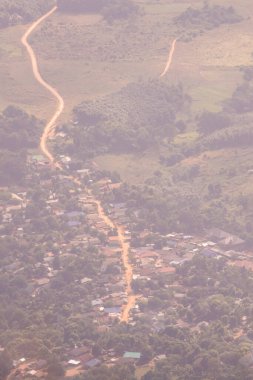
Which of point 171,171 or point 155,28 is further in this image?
point 155,28

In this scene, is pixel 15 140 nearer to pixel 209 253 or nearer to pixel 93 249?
pixel 93 249

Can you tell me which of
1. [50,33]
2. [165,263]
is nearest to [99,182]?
[165,263]

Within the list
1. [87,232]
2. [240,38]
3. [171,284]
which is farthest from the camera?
[240,38]

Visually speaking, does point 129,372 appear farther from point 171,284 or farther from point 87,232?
point 87,232

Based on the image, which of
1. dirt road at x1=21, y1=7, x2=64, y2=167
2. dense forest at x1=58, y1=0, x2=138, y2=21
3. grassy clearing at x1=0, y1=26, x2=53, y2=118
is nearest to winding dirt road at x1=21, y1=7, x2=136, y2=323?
dirt road at x1=21, y1=7, x2=64, y2=167

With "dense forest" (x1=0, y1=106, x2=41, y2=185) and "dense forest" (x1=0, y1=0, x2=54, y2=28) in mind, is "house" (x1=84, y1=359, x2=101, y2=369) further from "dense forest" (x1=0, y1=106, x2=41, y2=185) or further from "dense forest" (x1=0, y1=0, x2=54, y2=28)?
"dense forest" (x1=0, y1=0, x2=54, y2=28)

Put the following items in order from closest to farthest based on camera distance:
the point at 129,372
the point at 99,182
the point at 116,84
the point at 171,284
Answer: the point at 129,372, the point at 171,284, the point at 99,182, the point at 116,84
